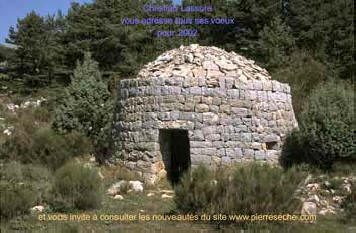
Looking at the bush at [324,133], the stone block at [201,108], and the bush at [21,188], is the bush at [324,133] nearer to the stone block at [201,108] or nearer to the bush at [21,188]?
the stone block at [201,108]

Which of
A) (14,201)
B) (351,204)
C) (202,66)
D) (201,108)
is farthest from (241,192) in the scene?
(202,66)

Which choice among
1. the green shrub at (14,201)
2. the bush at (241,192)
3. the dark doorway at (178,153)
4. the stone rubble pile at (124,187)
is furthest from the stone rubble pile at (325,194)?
the green shrub at (14,201)

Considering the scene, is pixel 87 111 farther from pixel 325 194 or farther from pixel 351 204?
pixel 351 204

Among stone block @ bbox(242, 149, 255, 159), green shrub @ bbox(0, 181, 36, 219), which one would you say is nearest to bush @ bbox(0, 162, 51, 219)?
green shrub @ bbox(0, 181, 36, 219)

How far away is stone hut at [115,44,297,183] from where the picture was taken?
10867 millimetres

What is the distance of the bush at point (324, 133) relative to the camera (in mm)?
11211

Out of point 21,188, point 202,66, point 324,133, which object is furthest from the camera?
point 202,66

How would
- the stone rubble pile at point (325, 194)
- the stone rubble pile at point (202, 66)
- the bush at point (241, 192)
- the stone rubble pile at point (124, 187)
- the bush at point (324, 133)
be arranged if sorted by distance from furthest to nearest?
1. the stone rubble pile at point (202, 66)
2. the bush at point (324, 133)
3. the stone rubble pile at point (124, 187)
4. the stone rubble pile at point (325, 194)
5. the bush at point (241, 192)

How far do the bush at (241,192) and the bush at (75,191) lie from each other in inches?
59.5

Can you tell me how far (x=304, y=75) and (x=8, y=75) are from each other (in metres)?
18.3

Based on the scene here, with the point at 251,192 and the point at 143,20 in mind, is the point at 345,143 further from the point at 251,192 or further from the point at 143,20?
the point at 143,20

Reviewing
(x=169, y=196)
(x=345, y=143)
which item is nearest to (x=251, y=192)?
(x=169, y=196)

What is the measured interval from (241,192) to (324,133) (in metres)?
4.76

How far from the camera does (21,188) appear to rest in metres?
7.87
